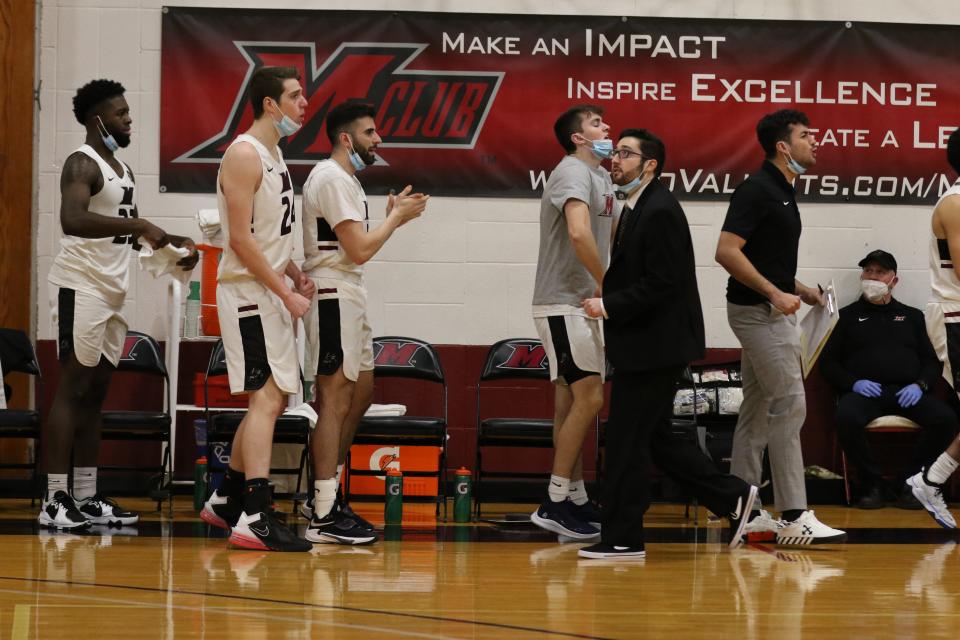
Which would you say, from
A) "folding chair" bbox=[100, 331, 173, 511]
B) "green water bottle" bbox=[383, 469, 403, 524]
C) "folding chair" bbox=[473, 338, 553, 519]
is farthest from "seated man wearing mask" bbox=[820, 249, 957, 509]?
"folding chair" bbox=[100, 331, 173, 511]

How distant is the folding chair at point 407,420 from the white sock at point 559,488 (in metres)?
0.92

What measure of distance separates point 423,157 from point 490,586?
412 centimetres

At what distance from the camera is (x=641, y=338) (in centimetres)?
493

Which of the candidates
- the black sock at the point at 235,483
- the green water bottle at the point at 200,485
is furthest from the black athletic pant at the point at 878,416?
the black sock at the point at 235,483

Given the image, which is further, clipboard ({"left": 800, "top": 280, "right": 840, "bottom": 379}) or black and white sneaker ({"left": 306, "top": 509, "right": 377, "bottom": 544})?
clipboard ({"left": 800, "top": 280, "right": 840, "bottom": 379})

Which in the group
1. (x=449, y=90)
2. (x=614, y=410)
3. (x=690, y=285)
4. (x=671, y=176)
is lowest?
(x=614, y=410)

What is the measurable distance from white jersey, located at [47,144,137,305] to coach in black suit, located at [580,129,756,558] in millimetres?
2382

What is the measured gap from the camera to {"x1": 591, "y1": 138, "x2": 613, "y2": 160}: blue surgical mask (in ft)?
19.6

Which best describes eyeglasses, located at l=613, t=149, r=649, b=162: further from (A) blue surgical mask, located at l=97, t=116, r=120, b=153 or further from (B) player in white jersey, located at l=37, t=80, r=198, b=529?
(A) blue surgical mask, located at l=97, t=116, r=120, b=153

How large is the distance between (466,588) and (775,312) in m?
2.08

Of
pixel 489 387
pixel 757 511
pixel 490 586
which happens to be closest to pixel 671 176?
pixel 489 387

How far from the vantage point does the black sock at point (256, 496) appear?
498 cm

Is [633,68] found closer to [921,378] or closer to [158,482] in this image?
[921,378]

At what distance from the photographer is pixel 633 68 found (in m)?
8.02
